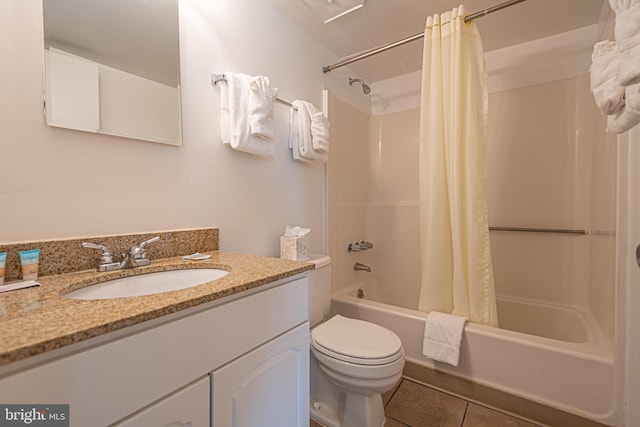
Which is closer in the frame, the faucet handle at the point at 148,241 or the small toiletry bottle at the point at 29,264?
the small toiletry bottle at the point at 29,264

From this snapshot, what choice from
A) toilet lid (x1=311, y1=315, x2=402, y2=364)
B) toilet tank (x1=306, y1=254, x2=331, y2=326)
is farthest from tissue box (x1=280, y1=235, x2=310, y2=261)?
toilet lid (x1=311, y1=315, x2=402, y2=364)

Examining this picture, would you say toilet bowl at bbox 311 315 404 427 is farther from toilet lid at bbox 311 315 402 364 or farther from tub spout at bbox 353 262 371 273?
tub spout at bbox 353 262 371 273

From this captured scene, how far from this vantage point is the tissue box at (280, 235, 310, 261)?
1.38m

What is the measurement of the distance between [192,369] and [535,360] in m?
1.45

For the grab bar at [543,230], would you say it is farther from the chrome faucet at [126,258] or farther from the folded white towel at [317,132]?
the chrome faucet at [126,258]

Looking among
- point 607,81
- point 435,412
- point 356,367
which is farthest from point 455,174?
point 435,412

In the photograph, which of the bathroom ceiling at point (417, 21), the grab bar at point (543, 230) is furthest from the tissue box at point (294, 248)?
the grab bar at point (543, 230)

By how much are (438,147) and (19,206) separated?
5.64ft

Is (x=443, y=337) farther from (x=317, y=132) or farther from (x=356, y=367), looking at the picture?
(x=317, y=132)

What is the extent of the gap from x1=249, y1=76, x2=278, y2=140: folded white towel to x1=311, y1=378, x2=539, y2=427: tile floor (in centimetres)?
141

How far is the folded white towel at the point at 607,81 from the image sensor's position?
680 millimetres

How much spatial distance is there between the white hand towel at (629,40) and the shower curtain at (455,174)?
2.76 feet

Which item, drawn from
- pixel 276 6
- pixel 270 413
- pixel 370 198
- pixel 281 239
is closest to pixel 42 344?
pixel 270 413

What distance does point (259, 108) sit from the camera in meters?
1.24
